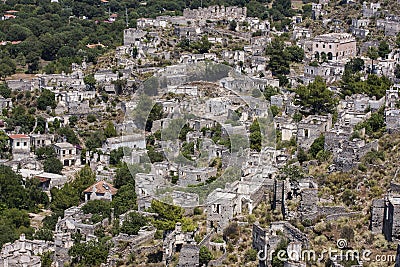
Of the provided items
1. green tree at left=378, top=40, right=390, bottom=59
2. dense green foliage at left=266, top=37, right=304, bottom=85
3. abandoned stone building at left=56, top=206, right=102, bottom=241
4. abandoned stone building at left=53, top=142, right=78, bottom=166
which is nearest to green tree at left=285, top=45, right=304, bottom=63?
dense green foliage at left=266, top=37, right=304, bottom=85

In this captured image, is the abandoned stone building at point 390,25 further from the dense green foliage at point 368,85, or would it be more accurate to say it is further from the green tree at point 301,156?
the green tree at point 301,156

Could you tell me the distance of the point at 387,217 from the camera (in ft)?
65.0

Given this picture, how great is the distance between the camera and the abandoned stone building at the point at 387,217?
19266mm

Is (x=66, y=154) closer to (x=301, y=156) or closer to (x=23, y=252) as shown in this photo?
(x=301, y=156)

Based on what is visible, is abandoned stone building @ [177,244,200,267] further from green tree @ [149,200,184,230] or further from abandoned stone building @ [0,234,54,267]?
abandoned stone building @ [0,234,54,267]

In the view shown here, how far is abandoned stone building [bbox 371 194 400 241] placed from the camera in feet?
63.2

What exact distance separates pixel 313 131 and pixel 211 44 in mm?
17826

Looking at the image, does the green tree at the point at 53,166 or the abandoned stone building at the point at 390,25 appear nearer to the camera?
the green tree at the point at 53,166

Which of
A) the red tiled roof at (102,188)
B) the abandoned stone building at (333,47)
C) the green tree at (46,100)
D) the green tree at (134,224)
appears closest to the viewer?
the green tree at (134,224)

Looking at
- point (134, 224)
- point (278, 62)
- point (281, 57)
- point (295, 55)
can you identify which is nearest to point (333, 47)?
point (295, 55)

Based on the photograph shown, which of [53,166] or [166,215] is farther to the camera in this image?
[53,166]

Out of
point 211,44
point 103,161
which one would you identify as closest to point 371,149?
point 103,161

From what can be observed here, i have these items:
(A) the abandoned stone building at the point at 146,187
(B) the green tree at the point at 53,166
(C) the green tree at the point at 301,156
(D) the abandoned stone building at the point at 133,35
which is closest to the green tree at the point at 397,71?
(C) the green tree at the point at 301,156

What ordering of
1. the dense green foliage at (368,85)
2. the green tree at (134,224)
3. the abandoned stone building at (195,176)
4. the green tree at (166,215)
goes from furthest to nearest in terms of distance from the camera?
the dense green foliage at (368,85) < the abandoned stone building at (195,176) < the green tree at (134,224) < the green tree at (166,215)
